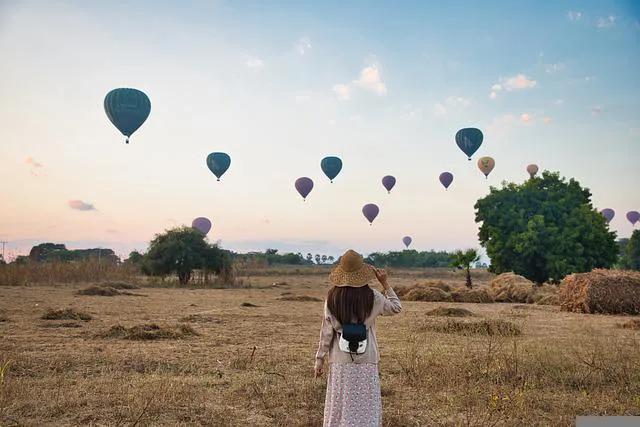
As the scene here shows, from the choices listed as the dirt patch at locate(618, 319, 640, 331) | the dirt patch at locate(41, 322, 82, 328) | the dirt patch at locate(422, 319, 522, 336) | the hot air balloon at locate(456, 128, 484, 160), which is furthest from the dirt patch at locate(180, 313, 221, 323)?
the hot air balloon at locate(456, 128, 484, 160)

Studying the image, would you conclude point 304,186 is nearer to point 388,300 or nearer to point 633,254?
point 633,254

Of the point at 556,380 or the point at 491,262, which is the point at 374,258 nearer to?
the point at 491,262

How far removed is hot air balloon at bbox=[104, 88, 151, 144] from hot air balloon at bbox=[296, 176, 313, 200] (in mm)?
23973

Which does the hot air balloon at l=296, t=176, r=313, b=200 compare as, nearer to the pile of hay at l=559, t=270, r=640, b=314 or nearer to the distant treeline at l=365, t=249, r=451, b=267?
the pile of hay at l=559, t=270, r=640, b=314

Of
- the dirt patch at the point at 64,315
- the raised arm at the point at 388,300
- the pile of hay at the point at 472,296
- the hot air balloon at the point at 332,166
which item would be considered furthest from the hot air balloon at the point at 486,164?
the raised arm at the point at 388,300

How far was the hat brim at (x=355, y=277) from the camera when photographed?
5309mm

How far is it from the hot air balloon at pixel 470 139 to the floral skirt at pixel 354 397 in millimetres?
47024

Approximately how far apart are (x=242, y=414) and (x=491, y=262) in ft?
116

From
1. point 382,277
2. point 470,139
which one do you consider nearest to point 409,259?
point 470,139

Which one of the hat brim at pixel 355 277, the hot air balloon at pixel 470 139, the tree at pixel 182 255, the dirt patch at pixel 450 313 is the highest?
the hot air balloon at pixel 470 139

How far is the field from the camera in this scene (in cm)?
673

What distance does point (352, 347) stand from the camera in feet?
17.1

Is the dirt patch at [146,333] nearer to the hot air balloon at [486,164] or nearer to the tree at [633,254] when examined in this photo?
the hot air balloon at [486,164]

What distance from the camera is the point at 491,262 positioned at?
4006 cm
